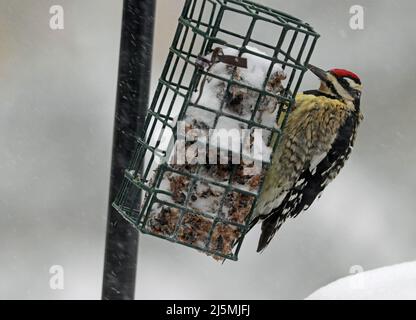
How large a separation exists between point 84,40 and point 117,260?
5.89 m

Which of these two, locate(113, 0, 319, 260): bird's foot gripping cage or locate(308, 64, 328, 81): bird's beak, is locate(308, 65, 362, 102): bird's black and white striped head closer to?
locate(308, 64, 328, 81): bird's beak

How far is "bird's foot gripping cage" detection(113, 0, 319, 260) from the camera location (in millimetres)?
3670

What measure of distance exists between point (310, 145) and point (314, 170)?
0.14 metres

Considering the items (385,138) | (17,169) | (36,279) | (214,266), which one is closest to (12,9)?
(17,169)

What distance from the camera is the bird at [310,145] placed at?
4.42 m

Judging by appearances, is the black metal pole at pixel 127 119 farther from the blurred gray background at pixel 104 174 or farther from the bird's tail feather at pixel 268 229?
the blurred gray background at pixel 104 174

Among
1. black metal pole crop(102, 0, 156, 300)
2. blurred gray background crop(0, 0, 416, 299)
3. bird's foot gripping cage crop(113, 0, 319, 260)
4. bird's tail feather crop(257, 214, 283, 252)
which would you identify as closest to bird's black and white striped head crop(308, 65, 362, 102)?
bird's foot gripping cage crop(113, 0, 319, 260)

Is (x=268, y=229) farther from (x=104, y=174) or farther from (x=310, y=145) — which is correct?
(x=104, y=174)

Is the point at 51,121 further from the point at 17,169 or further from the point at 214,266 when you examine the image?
the point at 214,266

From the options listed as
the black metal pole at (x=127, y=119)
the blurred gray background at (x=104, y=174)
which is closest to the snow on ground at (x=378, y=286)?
the black metal pole at (x=127, y=119)

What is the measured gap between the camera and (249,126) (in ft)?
12.4

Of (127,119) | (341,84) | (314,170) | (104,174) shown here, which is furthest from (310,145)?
(104,174)

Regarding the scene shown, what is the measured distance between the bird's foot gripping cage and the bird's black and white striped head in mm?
571

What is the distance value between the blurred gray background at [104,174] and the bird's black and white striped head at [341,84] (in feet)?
14.2
